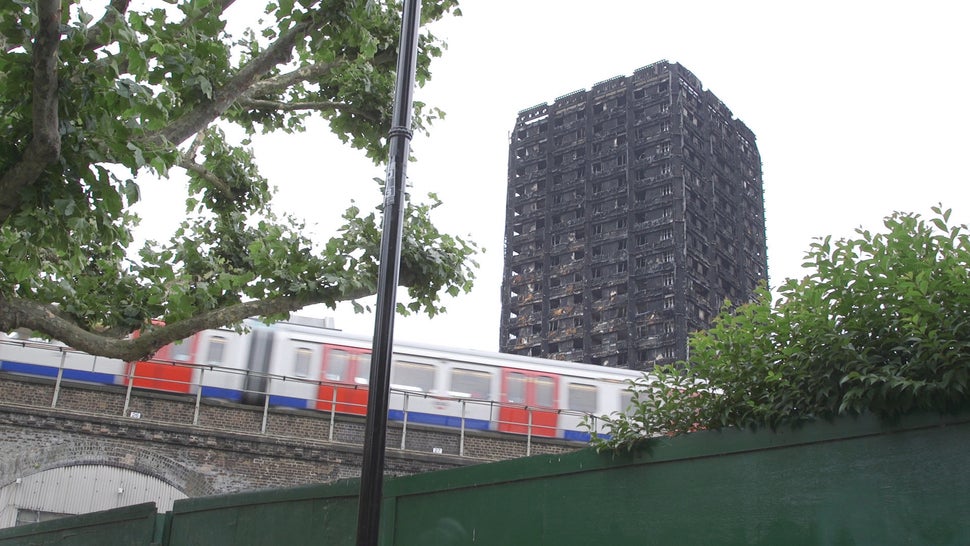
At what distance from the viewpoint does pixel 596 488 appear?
529cm

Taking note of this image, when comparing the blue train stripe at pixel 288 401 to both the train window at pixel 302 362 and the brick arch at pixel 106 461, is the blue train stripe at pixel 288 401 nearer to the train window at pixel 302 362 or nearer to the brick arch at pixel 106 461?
the train window at pixel 302 362

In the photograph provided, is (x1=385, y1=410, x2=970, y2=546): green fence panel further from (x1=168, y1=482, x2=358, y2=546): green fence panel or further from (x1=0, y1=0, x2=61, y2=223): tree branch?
(x1=0, y1=0, x2=61, y2=223): tree branch

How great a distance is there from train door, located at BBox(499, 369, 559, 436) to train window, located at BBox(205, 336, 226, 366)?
774 centimetres

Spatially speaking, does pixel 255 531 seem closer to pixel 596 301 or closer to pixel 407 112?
pixel 407 112

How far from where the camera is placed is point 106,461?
720 inches

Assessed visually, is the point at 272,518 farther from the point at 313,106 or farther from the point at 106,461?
the point at 106,461

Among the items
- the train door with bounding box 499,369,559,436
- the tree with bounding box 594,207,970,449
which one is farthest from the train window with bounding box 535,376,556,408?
the tree with bounding box 594,207,970,449

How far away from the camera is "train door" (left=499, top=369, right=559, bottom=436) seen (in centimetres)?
2403

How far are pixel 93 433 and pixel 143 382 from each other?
4.20 meters

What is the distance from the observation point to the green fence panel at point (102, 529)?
885 cm

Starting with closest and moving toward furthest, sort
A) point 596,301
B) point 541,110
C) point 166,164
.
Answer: point 166,164 < point 596,301 < point 541,110

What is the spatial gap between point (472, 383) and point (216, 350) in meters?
7.07

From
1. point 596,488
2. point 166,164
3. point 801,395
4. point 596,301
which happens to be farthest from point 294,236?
point 596,301

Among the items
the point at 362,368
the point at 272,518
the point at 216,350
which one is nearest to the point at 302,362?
the point at 362,368
